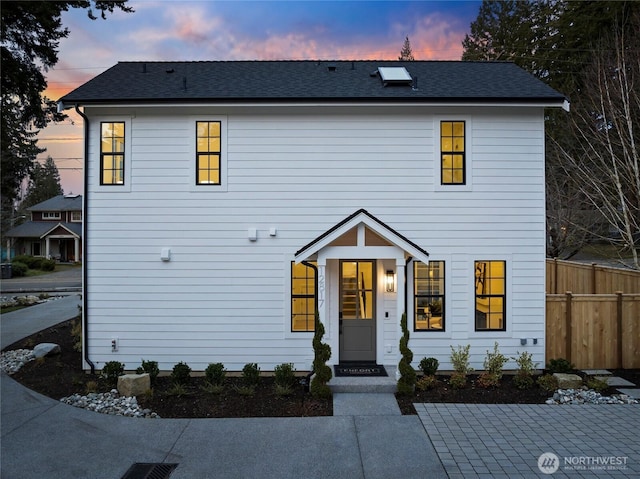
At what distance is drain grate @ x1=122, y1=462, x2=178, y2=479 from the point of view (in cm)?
451

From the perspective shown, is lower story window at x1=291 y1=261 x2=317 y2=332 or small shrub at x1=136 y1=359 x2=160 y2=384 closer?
small shrub at x1=136 y1=359 x2=160 y2=384

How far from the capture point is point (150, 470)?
183 inches

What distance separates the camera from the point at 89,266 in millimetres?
8070

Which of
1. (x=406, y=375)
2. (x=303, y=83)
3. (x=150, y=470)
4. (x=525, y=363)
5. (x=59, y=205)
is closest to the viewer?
(x=150, y=470)

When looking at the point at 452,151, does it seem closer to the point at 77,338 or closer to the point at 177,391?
the point at 177,391

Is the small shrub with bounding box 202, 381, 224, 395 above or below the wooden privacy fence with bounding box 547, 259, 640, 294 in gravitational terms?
below

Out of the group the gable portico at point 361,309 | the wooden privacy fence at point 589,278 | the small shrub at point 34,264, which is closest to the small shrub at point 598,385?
the wooden privacy fence at point 589,278

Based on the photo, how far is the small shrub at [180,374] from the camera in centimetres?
736

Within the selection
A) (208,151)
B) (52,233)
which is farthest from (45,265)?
(208,151)

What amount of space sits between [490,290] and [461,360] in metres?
1.72

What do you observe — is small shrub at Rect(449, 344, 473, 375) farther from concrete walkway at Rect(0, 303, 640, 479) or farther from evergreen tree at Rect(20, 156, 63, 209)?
evergreen tree at Rect(20, 156, 63, 209)

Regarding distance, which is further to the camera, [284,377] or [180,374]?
[180,374]

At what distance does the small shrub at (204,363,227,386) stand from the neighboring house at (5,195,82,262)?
36521mm

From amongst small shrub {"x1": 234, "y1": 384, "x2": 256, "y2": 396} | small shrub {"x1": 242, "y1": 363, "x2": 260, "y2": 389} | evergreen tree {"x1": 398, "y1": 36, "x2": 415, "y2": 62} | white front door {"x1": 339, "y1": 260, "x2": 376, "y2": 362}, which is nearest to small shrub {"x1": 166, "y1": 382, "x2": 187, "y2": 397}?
small shrub {"x1": 234, "y1": 384, "x2": 256, "y2": 396}
